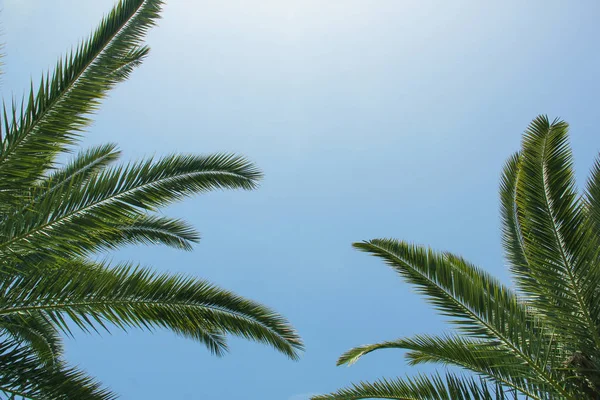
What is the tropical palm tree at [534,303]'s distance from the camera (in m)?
4.66

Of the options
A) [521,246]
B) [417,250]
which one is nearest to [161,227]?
[417,250]

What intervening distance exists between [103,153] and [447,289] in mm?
6507

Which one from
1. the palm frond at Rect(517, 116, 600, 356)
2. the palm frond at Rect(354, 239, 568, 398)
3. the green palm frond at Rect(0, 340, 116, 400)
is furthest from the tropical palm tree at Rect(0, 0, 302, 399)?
the palm frond at Rect(517, 116, 600, 356)

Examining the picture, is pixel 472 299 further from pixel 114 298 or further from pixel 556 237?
pixel 114 298

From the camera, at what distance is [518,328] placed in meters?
4.89

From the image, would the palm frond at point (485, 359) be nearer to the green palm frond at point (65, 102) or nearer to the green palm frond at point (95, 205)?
the green palm frond at point (95, 205)

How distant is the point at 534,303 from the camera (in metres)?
5.16

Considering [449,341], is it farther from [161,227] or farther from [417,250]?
[161,227]

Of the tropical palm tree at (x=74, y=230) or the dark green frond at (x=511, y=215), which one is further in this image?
the dark green frond at (x=511, y=215)

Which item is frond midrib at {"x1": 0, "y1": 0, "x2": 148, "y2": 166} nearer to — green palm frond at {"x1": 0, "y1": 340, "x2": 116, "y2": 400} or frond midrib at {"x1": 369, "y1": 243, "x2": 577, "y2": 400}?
green palm frond at {"x1": 0, "y1": 340, "x2": 116, "y2": 400}

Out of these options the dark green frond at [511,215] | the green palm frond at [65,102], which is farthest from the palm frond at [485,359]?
the green palm frond at [65,102]

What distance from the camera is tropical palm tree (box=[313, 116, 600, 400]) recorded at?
15.3ft

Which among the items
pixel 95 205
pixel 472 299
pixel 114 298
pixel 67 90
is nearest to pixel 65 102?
pixel 67 90

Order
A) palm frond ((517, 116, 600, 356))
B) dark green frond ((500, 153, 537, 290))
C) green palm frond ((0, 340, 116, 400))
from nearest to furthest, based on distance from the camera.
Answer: green palm frond ((0, 340, 116, 400)), palm frond ((517, 116, 600, 356)), dark green frond ((500, 153, 537, 290))
